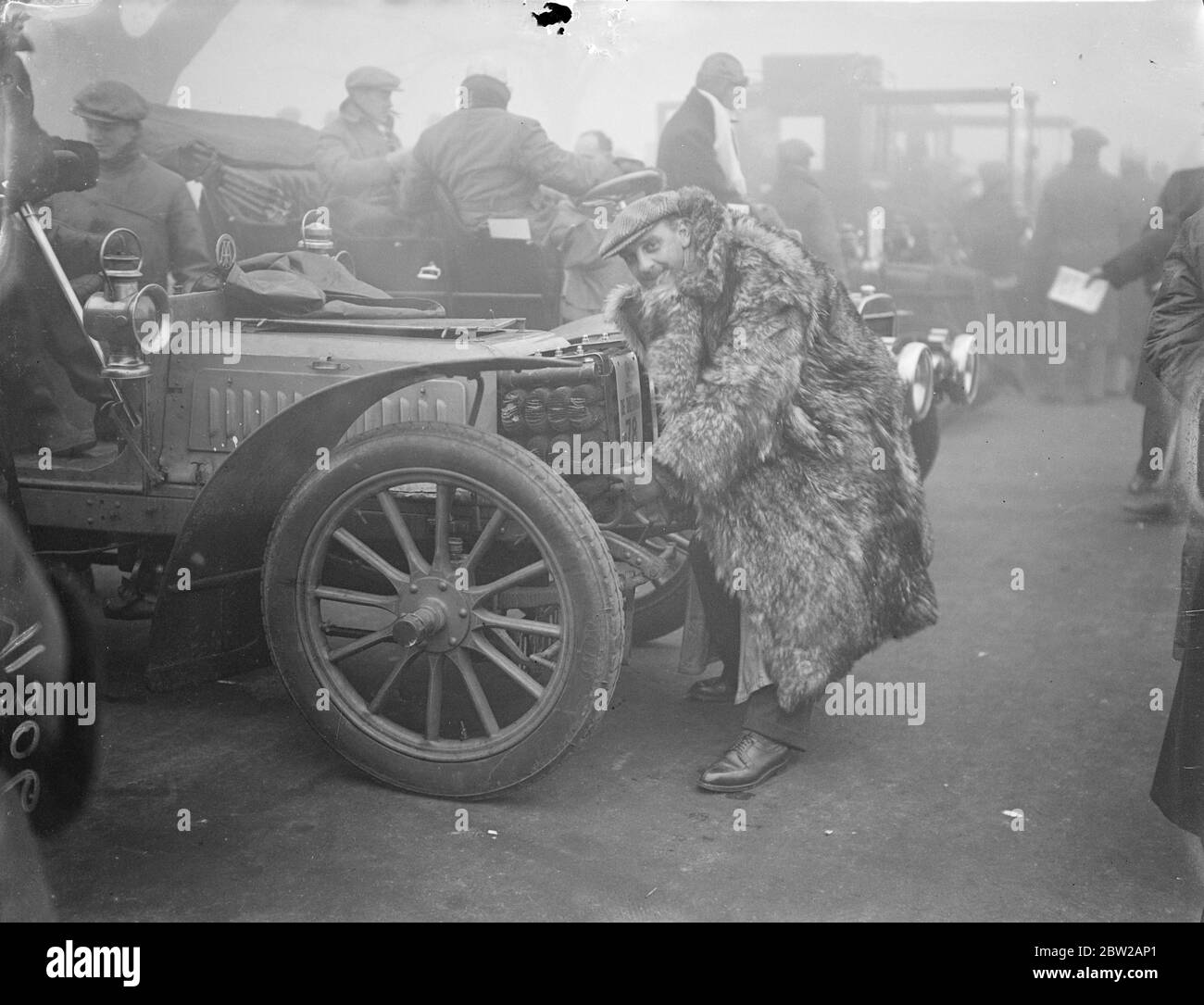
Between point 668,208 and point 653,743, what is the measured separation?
60.3 inches

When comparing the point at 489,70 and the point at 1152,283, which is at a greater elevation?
the point at 489,70

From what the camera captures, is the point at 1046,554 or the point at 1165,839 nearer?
the point at 1165,839

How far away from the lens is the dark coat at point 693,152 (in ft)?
13.7

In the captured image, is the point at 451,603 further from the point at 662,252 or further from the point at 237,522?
the point at 662,252

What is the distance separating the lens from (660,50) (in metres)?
3.68

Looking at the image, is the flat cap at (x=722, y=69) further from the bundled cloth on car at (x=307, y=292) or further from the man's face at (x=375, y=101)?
the man's face at (x=375, y=101)

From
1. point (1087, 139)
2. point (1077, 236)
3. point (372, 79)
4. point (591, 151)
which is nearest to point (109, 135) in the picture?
point (372, 79)

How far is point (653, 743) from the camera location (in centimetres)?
365

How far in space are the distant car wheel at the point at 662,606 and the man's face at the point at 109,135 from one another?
2.34 metres

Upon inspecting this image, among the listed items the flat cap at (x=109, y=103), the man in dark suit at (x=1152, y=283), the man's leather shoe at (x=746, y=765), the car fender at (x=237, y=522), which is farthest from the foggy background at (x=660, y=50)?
the man's leather shoe at (x=746, y=765)

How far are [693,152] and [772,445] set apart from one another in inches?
65.7

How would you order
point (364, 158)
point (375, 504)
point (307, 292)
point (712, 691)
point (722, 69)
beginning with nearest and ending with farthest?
point (375, 504), point (307, 292), point (722, 69), point (712, 691), point (364, 158)

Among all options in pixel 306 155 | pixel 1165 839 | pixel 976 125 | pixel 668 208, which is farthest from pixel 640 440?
pixel 306 155
